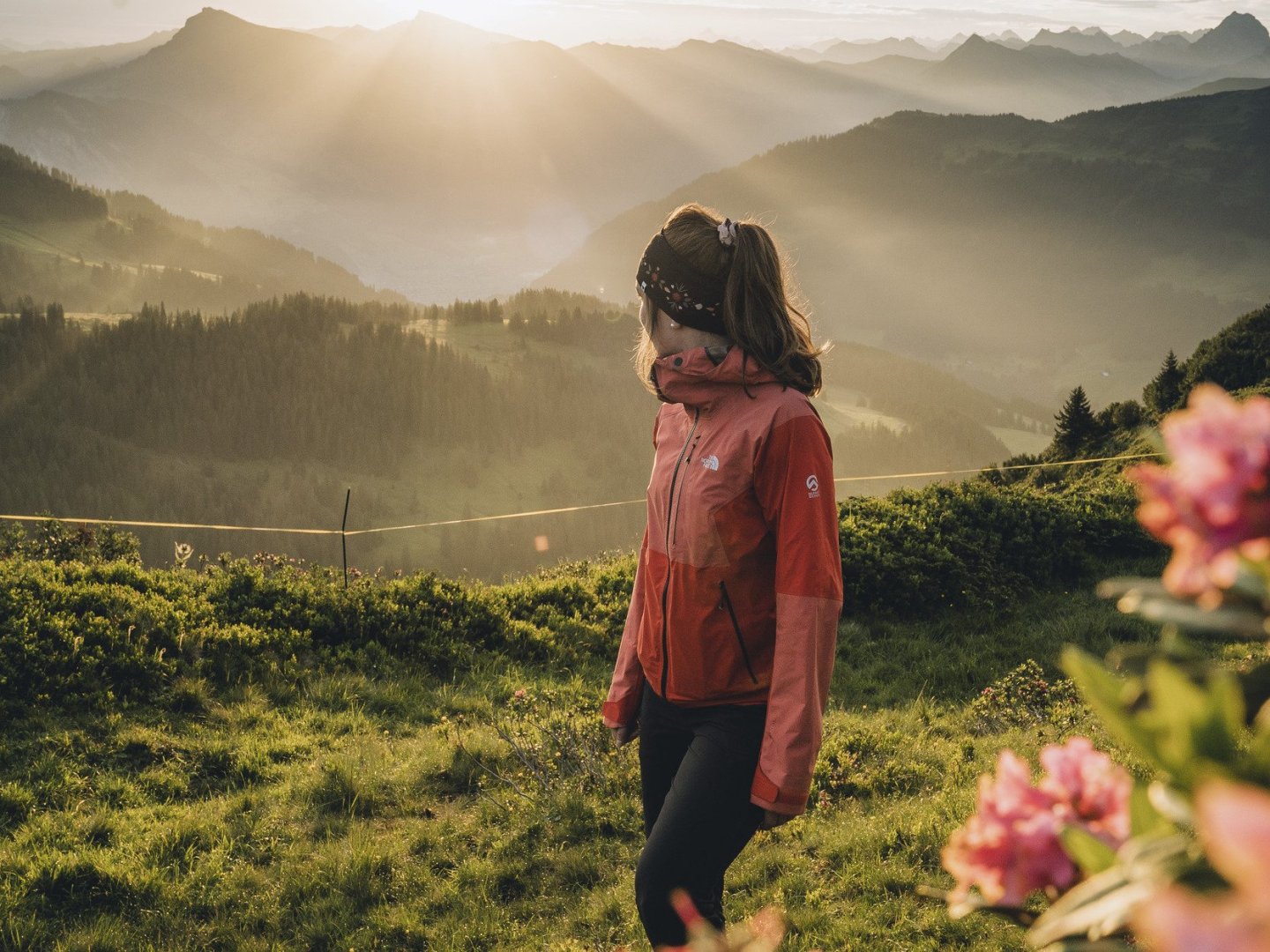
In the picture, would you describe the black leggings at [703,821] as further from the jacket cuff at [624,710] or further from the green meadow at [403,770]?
the green meadow at [403,770]

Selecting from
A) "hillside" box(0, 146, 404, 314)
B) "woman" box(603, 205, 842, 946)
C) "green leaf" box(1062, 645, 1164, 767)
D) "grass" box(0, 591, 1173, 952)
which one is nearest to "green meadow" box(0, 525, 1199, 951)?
"grass" box(0, 591, 1173, 952)

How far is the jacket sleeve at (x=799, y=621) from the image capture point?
7.88 ft

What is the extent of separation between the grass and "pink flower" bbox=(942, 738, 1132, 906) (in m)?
3.59

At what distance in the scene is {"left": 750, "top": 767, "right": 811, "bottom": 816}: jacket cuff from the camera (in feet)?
7.81

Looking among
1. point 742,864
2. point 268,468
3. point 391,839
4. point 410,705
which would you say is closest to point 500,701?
point 410,705

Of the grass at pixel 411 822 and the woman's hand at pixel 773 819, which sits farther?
the grass at pixel 411 822

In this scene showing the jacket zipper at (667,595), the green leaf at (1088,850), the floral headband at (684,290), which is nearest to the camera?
the green leaf at (1088,850)

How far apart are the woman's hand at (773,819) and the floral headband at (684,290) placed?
1.48 m

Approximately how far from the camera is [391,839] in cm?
505

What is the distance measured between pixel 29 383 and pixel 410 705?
81.2 metres

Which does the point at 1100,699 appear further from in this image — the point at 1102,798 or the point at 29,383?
the point at 29,383

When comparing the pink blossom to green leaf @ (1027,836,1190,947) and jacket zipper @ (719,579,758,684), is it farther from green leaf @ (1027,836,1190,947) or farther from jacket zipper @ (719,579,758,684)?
jacket zipper @ (719,579,758,684)

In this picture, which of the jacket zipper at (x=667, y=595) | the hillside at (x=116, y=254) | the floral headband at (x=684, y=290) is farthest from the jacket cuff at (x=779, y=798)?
the hillside at (x=116, y=254)

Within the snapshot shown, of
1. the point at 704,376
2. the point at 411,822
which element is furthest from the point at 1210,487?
the point at 411,822
